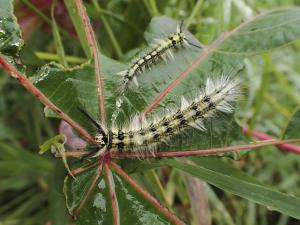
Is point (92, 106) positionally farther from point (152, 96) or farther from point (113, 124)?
point (152, 96)

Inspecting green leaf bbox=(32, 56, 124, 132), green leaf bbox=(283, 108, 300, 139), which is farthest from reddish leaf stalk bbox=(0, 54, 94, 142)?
green leaf bbox=(283, 108, 300, 139)

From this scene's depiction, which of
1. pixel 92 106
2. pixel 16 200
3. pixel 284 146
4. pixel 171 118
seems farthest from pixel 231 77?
pixel 16 200

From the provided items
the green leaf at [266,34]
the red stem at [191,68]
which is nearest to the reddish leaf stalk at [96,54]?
the red stem at [191,68]

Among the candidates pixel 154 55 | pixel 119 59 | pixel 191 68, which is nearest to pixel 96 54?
pixel 154 55

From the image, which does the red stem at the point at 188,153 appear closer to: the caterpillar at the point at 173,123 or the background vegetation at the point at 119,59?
the caterpillar at the point at 173,123

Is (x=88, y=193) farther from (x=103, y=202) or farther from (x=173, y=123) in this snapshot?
(x=173, y=123)
